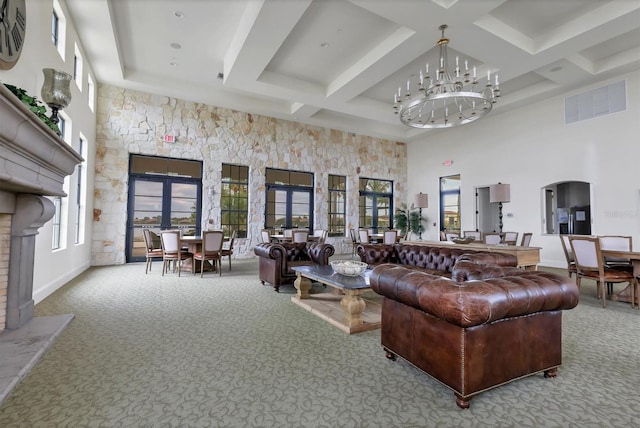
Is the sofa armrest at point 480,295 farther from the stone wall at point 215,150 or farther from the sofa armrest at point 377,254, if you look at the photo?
the stone wall at point 215,150

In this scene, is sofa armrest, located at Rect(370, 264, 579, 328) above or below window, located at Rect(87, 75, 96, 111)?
below

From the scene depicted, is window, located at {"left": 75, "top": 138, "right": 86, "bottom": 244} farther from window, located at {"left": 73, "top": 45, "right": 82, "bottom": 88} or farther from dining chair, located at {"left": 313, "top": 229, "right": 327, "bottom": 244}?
dining chair, located at {"left": 313, "top": 229, "right": 327, "bottom": 244}

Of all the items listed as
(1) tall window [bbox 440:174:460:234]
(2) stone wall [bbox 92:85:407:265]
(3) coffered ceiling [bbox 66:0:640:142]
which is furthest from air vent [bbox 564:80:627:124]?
(2) stone wall [bbox 92:85:407:265]

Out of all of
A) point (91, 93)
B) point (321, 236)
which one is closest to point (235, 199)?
point (321, 236)

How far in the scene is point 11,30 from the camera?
2.68m

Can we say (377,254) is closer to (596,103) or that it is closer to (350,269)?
(350,269)

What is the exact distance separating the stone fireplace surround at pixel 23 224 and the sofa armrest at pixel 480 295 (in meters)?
2.61

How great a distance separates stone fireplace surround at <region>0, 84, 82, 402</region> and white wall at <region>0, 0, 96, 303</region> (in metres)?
0.95

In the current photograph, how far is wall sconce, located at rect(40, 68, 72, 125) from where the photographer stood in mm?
3012

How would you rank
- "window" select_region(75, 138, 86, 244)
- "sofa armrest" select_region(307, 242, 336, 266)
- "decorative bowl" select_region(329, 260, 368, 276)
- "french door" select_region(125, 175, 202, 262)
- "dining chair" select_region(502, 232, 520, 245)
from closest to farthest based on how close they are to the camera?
"decorative bowl" select_region(329, 260, 368, 276)
"sofa armrest" select_region(307, 242, 336, 266)
"window" select_region(75, 138, 86, 244)
"dining chair" select_region(502, 232, 520, 245)
"french door" select_region(125, 175, 202, 262)

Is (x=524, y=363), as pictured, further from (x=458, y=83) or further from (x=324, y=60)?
(x=324, y=60)

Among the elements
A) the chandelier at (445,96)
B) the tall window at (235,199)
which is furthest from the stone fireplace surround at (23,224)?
the tall window at (235,199)

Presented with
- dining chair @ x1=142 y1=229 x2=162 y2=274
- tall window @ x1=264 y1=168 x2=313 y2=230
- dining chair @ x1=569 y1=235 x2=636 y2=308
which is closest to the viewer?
dining chair @ x1=569 y1=235 x2=636 y2=308

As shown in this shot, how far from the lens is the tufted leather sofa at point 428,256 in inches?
152
